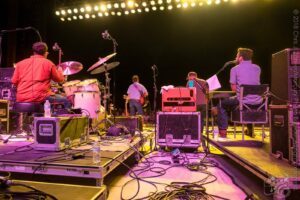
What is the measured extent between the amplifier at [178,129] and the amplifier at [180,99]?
0.19 m

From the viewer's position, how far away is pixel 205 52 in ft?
37.9

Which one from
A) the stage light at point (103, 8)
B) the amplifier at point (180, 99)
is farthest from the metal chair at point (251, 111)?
the stage light at point (103, 8)

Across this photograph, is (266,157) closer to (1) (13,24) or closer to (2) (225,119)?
(2) (225,119)

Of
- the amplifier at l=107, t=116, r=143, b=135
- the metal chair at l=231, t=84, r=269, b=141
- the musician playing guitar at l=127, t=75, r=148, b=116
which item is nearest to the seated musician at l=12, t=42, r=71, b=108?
the amplifier at l=107, t=116, r=143, b=135

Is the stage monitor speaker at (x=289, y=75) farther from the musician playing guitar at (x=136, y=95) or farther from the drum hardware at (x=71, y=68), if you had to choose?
the musician playing guitar at (x=136, y=95)

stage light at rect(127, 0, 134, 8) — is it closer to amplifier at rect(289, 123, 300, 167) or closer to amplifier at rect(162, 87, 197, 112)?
amplifier at rect(162, 87, 197, 112)

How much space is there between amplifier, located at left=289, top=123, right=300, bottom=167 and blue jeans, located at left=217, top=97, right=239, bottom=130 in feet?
6.30

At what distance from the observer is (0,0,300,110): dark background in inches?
424

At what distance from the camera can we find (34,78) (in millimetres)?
4266

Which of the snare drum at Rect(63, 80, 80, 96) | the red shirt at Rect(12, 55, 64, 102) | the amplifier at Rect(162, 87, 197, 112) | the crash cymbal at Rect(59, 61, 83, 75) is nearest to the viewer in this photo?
the red shirt at Rect(12, 55, 64, 102)

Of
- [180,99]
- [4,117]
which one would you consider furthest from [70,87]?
[180,99]

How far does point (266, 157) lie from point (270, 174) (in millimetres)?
807

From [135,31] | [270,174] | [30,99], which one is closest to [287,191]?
[270,174]

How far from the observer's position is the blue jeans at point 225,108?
4661 millimetres
